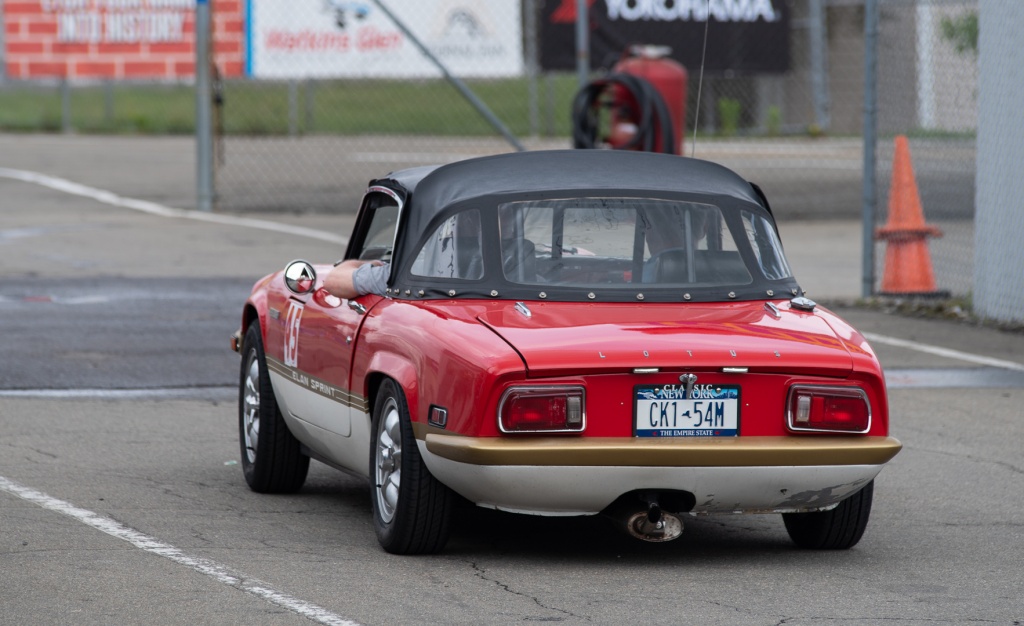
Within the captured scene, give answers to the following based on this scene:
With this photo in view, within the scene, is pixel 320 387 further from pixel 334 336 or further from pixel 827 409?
pixel 827 409

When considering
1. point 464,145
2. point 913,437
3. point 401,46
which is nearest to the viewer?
point 913,437

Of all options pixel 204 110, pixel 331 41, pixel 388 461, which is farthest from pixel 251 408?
pixel 331 41

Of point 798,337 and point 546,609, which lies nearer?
point 546,609

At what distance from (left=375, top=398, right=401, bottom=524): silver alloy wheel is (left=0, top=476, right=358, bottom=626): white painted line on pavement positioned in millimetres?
598

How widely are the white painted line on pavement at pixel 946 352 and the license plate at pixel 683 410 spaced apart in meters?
5.38

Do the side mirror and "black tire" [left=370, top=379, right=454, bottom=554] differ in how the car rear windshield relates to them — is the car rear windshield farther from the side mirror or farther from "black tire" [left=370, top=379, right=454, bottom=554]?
the side mirror

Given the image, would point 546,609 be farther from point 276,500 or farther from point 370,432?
point 276,500

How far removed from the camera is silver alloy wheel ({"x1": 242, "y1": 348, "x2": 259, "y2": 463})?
7.20 m

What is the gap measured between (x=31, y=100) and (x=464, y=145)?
1507 cm

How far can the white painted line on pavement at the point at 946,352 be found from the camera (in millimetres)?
10492

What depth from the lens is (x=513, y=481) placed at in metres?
5.38

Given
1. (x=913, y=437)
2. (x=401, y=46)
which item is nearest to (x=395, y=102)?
(x=401, y=46)

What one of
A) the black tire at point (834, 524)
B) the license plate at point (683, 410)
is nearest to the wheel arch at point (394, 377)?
the license plate at point (683, 410)

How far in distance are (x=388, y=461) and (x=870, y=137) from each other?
314 inches
